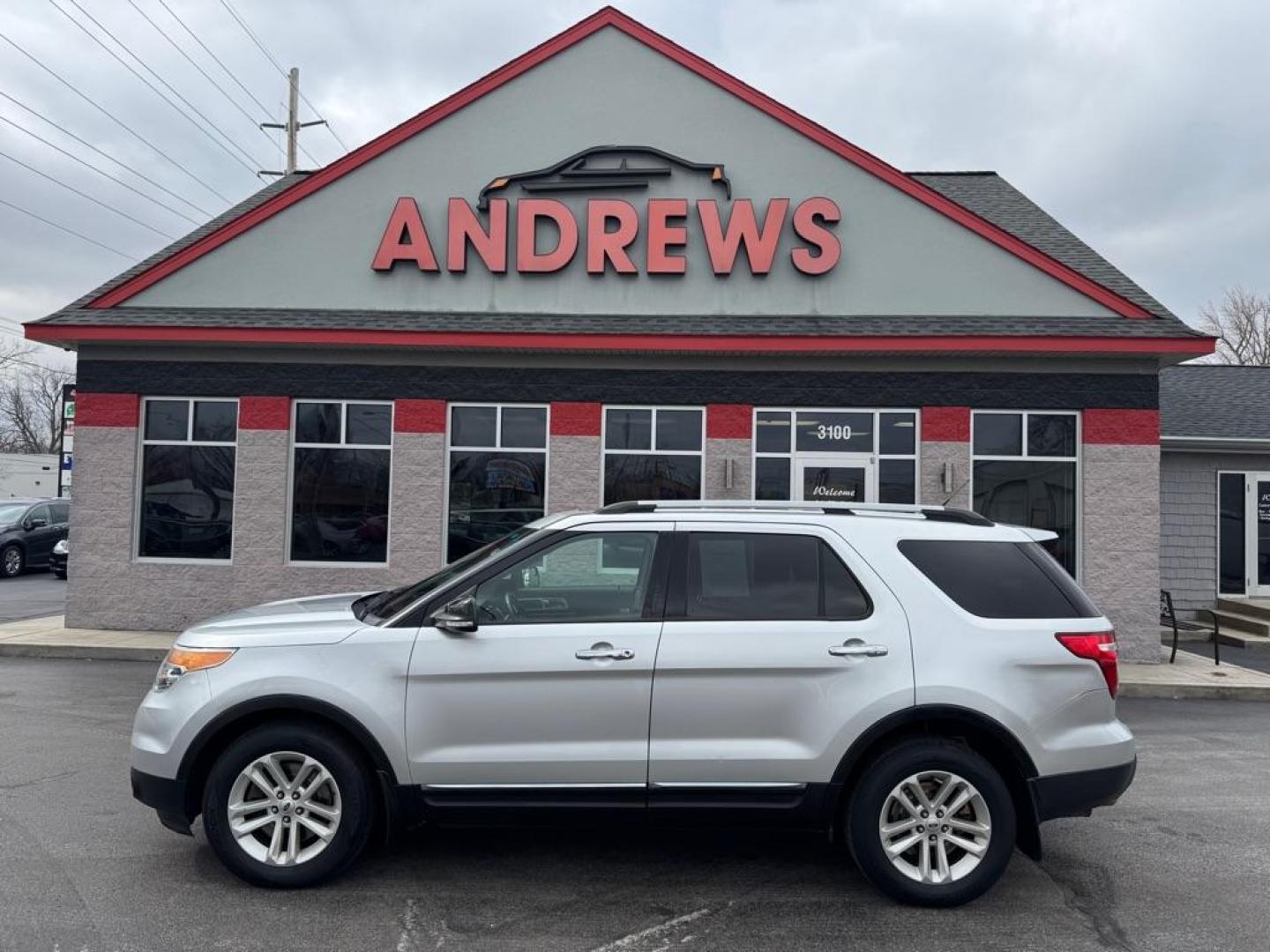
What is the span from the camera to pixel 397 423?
1241cm

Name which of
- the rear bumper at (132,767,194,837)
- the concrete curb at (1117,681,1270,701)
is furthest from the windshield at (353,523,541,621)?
the concrete curb at (1117,681,1270,701)

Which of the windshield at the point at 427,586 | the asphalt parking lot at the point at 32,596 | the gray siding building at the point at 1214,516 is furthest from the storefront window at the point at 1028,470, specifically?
the asphalt parking lot at the point at 32,596

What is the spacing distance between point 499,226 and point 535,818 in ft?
31.1

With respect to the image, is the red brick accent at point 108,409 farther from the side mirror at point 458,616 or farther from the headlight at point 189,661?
the side mirror at point 458,616

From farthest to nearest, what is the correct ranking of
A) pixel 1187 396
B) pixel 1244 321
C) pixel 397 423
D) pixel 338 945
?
pixel 1244 321 < pixel 1187 396 < pixel 397 423 < pixel 338 945

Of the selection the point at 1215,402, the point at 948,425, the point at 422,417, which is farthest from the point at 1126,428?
the point at 422,417

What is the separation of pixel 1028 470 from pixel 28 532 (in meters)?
20.5

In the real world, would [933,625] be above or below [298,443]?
below

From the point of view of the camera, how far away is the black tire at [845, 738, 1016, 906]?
438 centimetres

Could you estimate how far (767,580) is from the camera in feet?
15.3

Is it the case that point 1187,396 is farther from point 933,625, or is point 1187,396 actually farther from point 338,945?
point 338,945

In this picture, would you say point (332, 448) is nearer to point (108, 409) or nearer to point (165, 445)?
point (165, 445)

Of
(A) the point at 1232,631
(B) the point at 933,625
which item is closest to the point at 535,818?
(B) the point at 933,625

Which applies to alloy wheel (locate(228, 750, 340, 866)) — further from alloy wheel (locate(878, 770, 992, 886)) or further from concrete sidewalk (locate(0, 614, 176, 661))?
concrete sidewalk (locate(0, 614, 176, 661))
